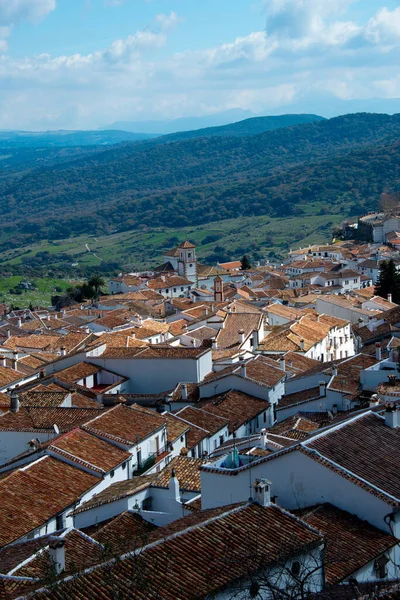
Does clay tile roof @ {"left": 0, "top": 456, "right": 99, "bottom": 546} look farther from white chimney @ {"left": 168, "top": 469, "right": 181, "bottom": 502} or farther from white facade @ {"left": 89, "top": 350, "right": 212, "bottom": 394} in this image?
→ white facade @ {"left": 89, "top": 350, "right": 212, "bottom": 394}

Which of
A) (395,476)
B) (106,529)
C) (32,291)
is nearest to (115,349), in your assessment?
(106,529)

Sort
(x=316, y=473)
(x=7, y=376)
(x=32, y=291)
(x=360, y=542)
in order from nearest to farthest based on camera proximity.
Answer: (x=360, y=542), (x=316, y=473), (x=7, y=376), (x=32, y=291)

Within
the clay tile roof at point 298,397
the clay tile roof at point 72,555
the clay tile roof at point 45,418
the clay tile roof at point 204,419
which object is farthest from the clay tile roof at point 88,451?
the clay tile roof at point 298,397

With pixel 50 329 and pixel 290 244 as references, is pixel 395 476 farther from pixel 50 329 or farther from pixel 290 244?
pixel 290 244

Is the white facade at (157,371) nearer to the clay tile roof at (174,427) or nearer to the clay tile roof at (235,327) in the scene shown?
the clay tile roof at (174,427)

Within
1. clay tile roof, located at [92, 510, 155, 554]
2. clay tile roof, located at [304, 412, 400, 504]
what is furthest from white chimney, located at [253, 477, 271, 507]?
clay tile roof, located at [92, 510, 155, 554]

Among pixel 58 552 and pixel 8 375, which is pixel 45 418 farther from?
pixel 58 552

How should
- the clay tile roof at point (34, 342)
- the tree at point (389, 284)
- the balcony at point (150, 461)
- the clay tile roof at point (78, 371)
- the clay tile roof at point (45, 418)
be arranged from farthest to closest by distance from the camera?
the tree at point (389, 284) < the clay tile roof at point (34, 342) < the clay tile roof at point (78, 371) < the clay tile roof at point (45, 418) < the balcony at point (150, 461)
